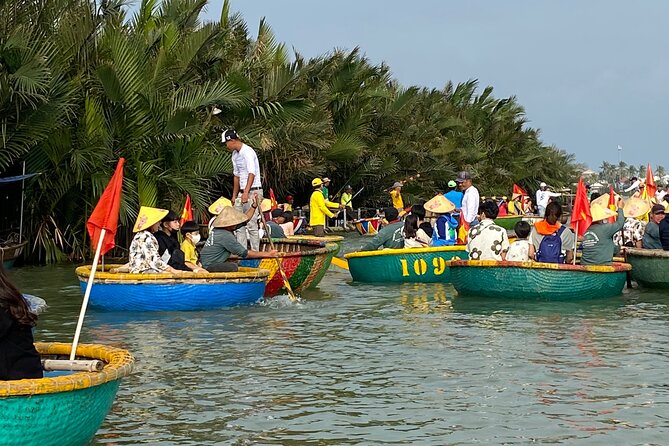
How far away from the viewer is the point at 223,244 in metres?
15.5

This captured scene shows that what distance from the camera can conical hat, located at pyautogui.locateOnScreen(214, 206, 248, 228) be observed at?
50.5ft

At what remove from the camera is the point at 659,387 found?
9812 mm

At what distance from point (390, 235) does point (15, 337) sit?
1241cm

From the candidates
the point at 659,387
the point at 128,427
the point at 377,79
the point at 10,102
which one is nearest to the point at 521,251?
the point at 659,387

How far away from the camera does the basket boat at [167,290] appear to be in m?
14.4

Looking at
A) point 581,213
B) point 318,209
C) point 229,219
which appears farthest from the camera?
point 318,209

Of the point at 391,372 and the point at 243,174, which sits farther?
the point at 243,174

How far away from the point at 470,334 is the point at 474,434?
4.66 m

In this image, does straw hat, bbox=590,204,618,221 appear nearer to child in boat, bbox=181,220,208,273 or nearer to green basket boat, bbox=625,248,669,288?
green basket boat, bbox=625,248,669,288

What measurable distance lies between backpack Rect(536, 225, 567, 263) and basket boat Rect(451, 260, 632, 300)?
0.48m

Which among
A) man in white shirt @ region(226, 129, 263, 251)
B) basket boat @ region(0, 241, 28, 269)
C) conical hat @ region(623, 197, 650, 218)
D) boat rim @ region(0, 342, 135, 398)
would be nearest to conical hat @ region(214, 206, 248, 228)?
man in white shirt @ region(226, 129, 263, 251)

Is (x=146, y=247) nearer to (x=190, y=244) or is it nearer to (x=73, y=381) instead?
(x=190, y=244)

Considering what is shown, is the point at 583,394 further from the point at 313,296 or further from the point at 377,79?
the point at 377,79

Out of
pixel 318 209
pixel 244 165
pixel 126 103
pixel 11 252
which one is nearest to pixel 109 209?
pixel 244 165
